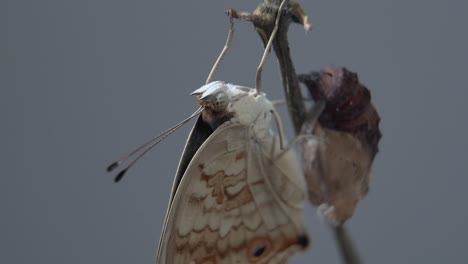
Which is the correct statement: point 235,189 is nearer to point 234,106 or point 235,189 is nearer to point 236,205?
point 236,205

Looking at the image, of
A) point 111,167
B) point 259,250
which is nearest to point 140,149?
point 111,167

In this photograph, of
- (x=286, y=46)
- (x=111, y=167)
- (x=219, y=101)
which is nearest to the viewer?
(x=286, y=46)

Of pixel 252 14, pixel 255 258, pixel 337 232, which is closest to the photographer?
pixel 337 232

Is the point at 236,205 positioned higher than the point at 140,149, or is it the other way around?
the point at 140,149

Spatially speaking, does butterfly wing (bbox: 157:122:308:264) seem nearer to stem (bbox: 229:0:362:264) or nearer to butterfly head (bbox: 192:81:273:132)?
butterfly head (bbox: 192:81:273:132)

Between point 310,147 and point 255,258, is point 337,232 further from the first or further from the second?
point 255,258

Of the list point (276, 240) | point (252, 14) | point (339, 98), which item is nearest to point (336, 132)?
point (339, 98)

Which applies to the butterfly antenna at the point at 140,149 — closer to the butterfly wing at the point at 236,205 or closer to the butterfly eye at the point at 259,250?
the butterfly wing at the point at 236,205
